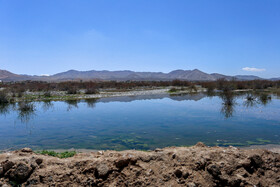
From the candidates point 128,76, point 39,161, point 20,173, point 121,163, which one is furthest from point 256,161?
point 128,76

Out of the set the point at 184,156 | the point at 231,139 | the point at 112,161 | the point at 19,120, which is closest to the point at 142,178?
the point at 112,161

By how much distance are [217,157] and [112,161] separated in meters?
2.23

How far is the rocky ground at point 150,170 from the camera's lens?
383 cm

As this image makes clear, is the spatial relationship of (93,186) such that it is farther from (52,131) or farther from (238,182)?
(52,131)

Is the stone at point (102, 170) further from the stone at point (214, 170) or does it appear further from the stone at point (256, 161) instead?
the stone at point (256, 161)

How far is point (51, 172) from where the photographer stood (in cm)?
400

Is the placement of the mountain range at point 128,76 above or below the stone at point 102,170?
above

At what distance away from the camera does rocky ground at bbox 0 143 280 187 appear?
12.6 feet

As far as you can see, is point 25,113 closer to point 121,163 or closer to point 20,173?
point 20,173

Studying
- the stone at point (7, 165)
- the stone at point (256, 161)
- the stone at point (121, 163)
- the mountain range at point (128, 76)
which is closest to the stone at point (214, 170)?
the stone at point (256, 161)

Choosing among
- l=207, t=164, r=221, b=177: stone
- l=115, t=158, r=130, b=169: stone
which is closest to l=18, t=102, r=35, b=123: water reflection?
l=115, t=158, r=130, b=169: stone

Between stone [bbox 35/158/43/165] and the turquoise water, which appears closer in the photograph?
stone [bbox 35/158/43/165]

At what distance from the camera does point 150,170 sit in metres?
3.99

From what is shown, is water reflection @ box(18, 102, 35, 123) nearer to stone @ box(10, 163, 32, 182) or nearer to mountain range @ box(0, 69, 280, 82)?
stone @ box(10, 163, 32, 182)
